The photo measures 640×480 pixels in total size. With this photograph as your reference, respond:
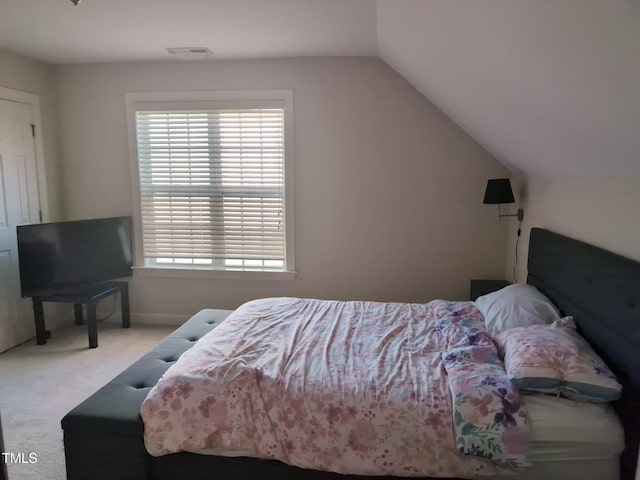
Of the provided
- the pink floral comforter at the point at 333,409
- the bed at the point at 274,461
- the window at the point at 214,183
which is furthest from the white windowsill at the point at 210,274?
the bed at the point at 274,461

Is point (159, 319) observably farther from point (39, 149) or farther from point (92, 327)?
point (39, 149)

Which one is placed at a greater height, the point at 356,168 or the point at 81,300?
the point at 356,168

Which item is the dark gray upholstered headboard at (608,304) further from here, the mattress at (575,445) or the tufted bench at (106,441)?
the tufted bench at (106,441)

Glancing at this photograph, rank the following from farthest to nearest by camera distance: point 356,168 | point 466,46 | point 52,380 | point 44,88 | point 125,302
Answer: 1. point 125,302
2. point 44,88
3. point 356,168
4. point 52,380
5. point 466,46

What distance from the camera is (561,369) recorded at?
1.68m

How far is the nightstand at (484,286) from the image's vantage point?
127 inches

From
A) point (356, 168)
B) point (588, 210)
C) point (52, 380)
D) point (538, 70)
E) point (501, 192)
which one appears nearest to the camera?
point (538, 70)

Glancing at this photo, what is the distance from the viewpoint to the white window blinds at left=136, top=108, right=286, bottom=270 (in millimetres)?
3762

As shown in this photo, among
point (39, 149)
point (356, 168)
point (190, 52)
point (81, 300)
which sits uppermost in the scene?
point (190, 52)

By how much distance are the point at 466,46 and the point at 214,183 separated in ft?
8.31

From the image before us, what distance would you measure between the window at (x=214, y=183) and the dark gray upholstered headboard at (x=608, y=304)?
7.22 feet

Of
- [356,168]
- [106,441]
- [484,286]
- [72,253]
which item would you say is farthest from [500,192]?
[72,253]

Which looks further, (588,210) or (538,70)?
(588,210)

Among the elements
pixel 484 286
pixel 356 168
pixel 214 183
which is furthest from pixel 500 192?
pixel 214 183
